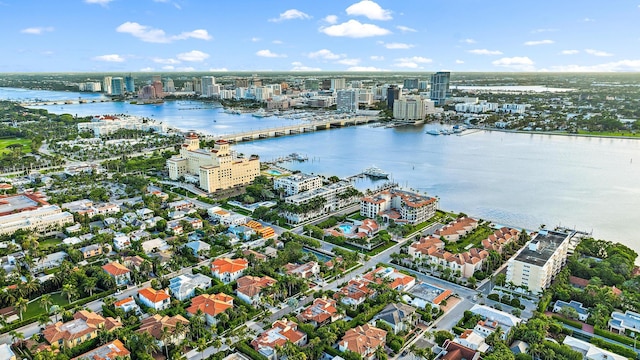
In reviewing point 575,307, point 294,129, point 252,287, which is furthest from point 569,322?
point 294,129

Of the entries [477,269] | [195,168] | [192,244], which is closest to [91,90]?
[195,168]

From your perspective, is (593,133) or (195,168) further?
(593,133)

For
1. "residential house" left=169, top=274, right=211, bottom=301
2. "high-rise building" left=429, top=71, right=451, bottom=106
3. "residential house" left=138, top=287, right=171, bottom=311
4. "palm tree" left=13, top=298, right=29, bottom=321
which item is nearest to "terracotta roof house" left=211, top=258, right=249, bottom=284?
"residential house" left=169, top=274, right=211, bottom=301

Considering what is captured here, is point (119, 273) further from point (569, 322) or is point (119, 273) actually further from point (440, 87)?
point (440, 87)

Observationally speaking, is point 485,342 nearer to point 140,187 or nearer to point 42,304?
point 42,304

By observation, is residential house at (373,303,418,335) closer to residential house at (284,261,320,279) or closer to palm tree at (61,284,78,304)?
residential house at (284,261,320,279)

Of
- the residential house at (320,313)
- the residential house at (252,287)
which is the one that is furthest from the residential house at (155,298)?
the residential house at (320,313)
